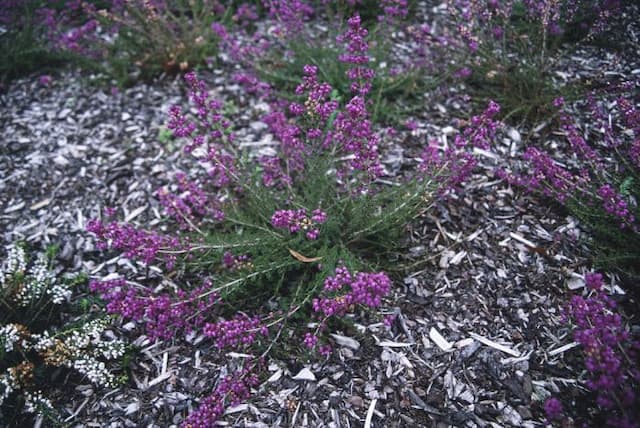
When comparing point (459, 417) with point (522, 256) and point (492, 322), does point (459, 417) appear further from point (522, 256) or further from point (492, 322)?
point (522, 256)

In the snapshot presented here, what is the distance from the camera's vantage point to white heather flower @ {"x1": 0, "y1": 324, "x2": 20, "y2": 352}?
104 inches

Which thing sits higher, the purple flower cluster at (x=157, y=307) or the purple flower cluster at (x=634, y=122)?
the purple flower cluster at (x=634, y=122)

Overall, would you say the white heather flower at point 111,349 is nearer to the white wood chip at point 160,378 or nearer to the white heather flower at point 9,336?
the white wood chip at point 160,378

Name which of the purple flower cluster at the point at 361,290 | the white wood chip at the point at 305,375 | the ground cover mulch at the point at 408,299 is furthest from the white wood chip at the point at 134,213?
the purple flower cluster at the point at 361,290

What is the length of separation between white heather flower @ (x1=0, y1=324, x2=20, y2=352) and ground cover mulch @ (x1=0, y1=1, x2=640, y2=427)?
1.46 feet

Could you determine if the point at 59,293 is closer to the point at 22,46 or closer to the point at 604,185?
the point at 22,46

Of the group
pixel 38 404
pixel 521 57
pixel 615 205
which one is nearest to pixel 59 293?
pixel 38 404

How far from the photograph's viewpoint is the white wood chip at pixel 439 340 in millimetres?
2840

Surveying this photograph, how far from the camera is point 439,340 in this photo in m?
2.88

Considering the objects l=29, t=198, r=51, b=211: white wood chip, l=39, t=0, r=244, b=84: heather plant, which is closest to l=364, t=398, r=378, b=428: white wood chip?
l=29, t=198, r=51, b=211: white wood chip

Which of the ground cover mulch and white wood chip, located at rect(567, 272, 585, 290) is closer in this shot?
the ground cover mulch

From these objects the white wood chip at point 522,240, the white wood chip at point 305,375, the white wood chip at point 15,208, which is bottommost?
the white wood chip at point 305,375

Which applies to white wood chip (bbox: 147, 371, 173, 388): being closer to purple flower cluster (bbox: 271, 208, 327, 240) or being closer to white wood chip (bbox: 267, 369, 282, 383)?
white wood chip (bbox: 267, 369, 282, 383)

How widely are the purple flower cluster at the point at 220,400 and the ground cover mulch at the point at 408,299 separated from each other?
255 mm
